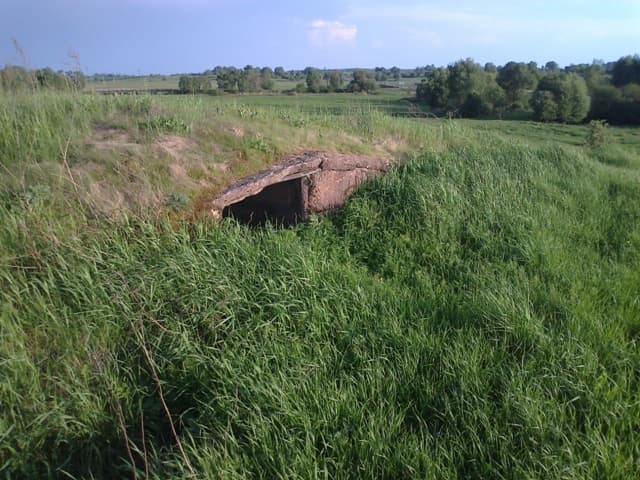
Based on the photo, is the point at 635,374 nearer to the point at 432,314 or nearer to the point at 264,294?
the point at 432,314

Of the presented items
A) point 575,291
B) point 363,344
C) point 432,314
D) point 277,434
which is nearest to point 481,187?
point 575,291

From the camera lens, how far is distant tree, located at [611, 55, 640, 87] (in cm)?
5520

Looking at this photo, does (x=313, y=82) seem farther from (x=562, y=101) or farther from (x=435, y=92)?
(x=562, y=101)

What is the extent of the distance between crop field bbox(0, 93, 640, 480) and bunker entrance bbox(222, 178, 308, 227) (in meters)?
0.43

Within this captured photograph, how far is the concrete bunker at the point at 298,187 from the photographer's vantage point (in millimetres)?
5453

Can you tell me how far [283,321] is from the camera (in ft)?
12.1

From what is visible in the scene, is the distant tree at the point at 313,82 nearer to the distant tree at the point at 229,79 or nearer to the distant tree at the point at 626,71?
the distant tree at the point at 229,79

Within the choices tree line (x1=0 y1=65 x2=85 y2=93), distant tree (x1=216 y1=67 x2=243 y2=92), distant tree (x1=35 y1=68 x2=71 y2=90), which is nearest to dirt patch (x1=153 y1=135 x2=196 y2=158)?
tree line (x1=0 y1=65 x2=85 y2=93)

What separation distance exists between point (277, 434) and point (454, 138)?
7510 millimetres

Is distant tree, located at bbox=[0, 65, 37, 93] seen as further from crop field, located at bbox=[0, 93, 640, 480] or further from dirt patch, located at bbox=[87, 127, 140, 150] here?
dirt patch, located at bbox=[87, 127, 140, 150]

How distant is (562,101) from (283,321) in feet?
170

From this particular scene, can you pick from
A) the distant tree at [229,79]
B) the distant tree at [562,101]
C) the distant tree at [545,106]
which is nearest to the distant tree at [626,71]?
the distant tree at [562,101]

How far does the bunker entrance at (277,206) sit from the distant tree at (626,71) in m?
63.5

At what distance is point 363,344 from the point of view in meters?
3.53
